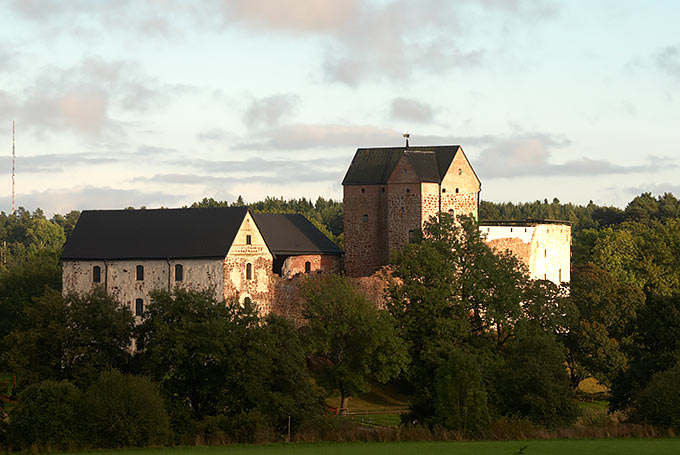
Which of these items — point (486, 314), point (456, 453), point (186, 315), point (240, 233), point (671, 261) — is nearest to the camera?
point (456, 453)

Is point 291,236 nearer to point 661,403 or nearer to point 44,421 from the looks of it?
point 44,421

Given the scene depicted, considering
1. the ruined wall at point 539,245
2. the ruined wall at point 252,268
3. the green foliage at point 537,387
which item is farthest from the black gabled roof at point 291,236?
the green foliage at point 537,387

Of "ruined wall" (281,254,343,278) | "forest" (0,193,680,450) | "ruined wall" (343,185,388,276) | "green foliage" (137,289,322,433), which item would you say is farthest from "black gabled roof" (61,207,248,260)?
"green foliage" (137,289,322,433)

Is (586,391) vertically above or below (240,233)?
below

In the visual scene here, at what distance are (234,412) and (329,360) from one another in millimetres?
15288

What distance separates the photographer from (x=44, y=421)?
45.6 m

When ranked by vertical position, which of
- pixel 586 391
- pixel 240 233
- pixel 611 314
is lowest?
pixel 586 391

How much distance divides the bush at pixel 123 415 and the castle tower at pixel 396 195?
24.6 metres

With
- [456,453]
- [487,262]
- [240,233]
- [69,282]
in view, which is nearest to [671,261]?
[487,262]

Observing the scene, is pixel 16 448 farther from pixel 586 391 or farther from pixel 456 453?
pixel 586 391

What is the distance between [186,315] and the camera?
175 ft

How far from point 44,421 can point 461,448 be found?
52.4ft

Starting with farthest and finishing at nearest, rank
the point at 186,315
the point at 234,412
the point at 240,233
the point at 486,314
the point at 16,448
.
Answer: the point at 240,233
the point at 486,314
the point at 186,315
the point at 234,412
the point at 16,448

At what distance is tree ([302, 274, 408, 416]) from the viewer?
59.4m
